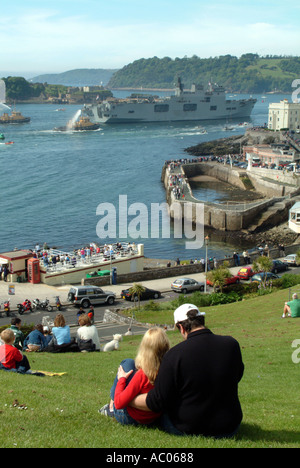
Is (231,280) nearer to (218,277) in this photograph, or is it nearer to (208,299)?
(218,277)

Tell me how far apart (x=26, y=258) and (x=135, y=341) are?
13.0m

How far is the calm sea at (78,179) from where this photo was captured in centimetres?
4034

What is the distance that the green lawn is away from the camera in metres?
5.01

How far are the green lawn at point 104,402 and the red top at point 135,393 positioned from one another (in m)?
0.11

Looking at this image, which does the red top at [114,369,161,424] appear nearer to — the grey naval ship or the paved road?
the paved road

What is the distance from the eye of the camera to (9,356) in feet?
25.0

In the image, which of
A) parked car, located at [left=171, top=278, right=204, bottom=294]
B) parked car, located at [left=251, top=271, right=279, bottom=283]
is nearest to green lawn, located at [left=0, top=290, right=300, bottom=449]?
parked car, located at [left=251, top=271, right=279, bottom=283]

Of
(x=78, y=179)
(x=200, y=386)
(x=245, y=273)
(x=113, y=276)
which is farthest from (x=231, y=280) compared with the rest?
(x=78, y=179)

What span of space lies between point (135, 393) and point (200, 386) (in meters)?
0.65

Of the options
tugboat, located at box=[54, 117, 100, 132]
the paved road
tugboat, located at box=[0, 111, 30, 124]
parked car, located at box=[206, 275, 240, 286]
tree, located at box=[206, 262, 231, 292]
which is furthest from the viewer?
tugboat, located at box=[0, 111, 30, 124]

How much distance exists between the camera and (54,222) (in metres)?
44.9

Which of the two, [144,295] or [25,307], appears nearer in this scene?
[25,307]
